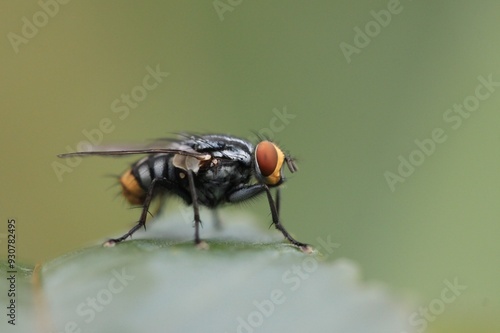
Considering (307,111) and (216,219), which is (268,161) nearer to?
(216,219)

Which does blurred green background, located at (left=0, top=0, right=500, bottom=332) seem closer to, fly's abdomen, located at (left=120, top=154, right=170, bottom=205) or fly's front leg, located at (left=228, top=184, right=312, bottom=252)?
fly's front leg, located at (left=228, top=184, right=312, bottom=252)

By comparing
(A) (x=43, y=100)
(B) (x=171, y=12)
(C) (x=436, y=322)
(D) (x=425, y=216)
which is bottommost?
(C) (x=436, y=322)

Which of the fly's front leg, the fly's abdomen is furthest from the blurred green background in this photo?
the fly's abdomen

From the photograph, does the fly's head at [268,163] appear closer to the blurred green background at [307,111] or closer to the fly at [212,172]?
the fly at [212,172]

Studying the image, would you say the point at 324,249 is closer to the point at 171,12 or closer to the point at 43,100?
the point at 171,12

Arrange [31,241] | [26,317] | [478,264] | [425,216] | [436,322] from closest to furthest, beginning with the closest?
[26,317], [436,322], [478,264], [425,216], [31,241]

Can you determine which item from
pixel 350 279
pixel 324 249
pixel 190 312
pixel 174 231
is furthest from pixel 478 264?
pixel 190 312

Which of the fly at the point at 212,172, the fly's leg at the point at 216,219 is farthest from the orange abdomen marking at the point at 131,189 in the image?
the fly's leg at the point at 216,219
